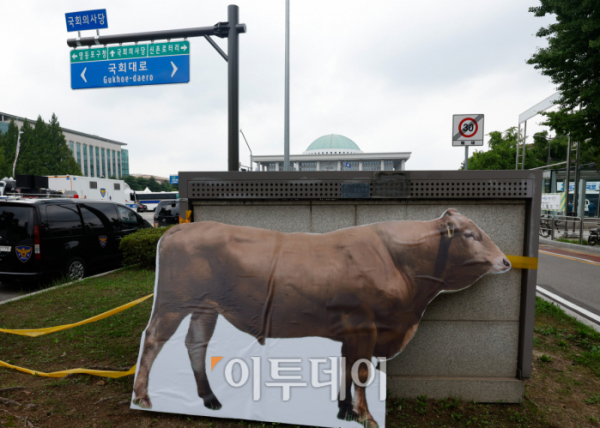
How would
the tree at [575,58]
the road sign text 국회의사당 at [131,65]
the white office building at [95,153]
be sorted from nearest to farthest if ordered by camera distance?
the road sign text 국회의사당 at [131,65]
the tree at [575,58]
the white office building at [95,153]

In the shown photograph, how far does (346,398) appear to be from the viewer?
2.69 meters

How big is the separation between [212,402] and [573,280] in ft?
27.9

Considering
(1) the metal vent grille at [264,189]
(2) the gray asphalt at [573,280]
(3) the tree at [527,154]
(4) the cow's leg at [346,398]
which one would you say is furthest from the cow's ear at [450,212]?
(3) the tree at [527,154]

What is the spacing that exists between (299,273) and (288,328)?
0.45 metres

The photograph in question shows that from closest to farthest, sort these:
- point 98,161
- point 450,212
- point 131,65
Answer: point 450,212 < point 131,65 < point 98,161

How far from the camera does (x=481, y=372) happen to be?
3.07 metres

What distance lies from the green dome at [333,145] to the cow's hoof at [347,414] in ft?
257

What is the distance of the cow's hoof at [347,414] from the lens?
2.65m

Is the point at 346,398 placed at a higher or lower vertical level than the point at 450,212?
lower

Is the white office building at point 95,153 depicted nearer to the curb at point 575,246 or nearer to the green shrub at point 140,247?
the green shrub at point 140,247

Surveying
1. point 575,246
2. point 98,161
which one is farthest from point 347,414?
point 98,161

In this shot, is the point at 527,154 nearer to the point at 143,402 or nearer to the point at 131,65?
the point at 131,65

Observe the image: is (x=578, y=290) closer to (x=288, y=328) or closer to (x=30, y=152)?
(x=288, y=328)

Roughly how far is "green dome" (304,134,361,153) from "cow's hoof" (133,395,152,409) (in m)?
78.5
